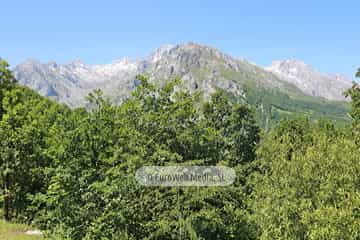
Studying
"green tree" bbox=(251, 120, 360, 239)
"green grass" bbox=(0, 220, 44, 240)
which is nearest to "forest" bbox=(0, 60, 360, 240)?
"green tree" bbox=(251, 120, 360, 239)

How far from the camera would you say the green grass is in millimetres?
25172

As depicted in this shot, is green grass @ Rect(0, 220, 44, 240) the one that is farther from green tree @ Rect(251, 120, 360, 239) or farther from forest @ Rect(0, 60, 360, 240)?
green tree @ Rect(251, 120, 360, 239)

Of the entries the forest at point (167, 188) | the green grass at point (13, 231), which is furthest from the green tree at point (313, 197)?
the green grass at point (13, 231)

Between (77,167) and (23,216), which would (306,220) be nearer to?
(77,167)

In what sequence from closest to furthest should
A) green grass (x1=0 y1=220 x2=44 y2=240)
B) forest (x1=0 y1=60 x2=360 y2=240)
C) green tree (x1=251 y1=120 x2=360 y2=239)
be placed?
green tree (x1=251 y1=120 x2=360 y2=239), forest (x1=0 y1=60 x2=360 y2=240), green grass (x1=0 y1=220 x2=44 y2=240)

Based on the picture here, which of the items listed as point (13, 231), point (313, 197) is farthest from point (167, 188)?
point (13, 231)

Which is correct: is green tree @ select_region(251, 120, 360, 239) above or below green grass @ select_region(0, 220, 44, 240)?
above

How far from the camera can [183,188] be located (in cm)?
2080

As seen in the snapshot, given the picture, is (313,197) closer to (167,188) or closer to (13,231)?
(167,188)

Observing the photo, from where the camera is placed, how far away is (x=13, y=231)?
26875 mm

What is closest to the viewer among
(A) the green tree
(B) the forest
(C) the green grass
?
(A) the green tree

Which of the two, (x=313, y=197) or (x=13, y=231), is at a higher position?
(x=313, y=197)

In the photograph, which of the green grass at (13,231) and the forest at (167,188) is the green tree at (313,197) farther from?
the green grass at (13,231)

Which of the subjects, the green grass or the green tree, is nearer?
the green tree
